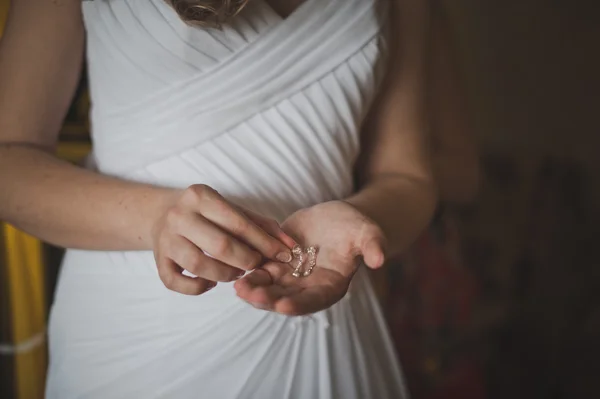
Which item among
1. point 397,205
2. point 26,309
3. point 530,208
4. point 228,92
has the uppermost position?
point 228,92

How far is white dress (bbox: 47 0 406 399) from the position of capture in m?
0.48

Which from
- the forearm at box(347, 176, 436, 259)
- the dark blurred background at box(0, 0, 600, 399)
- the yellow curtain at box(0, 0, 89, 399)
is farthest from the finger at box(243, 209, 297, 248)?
the dark blurred background at box(0, 0, 600, 399)

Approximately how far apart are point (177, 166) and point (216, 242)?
0.14 meters

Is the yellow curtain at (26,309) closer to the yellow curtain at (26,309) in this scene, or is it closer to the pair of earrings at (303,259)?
the yellow curtain at (26,309)

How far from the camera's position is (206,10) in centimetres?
46

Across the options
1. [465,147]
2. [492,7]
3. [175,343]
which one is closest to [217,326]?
[175,343]

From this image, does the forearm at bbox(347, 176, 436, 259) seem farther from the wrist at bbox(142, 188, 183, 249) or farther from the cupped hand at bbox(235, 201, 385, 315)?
the wrist at bbox(142, 188, 183, 249)

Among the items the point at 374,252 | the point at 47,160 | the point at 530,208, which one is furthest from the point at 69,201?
the point at 530,208

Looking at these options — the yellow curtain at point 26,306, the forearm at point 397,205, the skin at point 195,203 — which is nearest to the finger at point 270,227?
the skin at point 195,203

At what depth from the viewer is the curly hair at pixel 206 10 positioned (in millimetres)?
454

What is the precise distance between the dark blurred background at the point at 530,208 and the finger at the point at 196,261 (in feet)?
3.12

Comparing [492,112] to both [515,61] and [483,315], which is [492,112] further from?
[483,315]

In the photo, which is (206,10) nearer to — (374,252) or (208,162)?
(208,162)

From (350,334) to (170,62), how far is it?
30 cm
